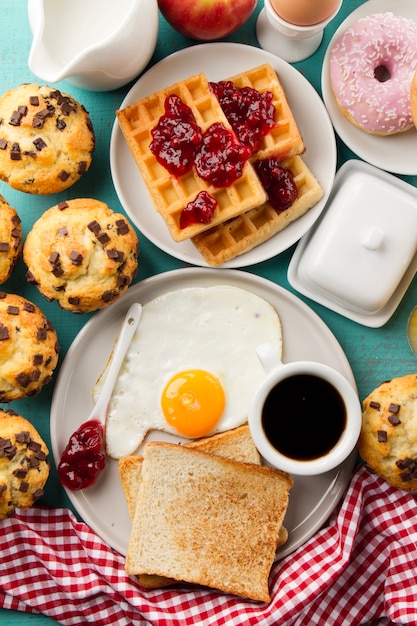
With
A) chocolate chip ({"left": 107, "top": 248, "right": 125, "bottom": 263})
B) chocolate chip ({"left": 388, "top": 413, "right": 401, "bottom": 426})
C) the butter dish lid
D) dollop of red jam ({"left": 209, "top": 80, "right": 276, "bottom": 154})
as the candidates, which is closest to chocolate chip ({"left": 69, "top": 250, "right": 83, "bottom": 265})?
chocolate chip ({"left": 107, "top": 248, "right": 125, "bottom": 263})

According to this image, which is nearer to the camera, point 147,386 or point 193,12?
point 193,12

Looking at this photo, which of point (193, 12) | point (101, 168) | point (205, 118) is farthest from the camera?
point (101, 168)

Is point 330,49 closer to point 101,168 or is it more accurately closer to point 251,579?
point 101,168

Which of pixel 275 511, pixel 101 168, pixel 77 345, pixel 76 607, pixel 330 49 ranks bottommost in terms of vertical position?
pixel 76 607

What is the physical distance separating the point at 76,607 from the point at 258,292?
4.67 ft

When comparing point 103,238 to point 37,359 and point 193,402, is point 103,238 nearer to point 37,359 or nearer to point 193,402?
point 37,359

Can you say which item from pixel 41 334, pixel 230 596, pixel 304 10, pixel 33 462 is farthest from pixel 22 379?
pixel 304 10

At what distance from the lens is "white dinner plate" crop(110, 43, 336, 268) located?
2.66 meters

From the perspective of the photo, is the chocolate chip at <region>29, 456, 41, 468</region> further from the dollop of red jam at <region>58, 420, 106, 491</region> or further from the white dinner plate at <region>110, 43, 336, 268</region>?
the white dinner plate at <region>110, 43, 336, 268</region>

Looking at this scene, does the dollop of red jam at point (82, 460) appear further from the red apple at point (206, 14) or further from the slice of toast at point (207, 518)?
the red apple at point (206, 14)

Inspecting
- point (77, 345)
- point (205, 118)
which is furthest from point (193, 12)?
point (77, 345)

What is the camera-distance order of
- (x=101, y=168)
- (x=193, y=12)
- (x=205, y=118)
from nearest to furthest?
(x=193, y=12) < (x=205, y=118) < (x=101, y=168)

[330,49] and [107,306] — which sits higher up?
[330,49]

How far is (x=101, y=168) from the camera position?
2797 millimetres
